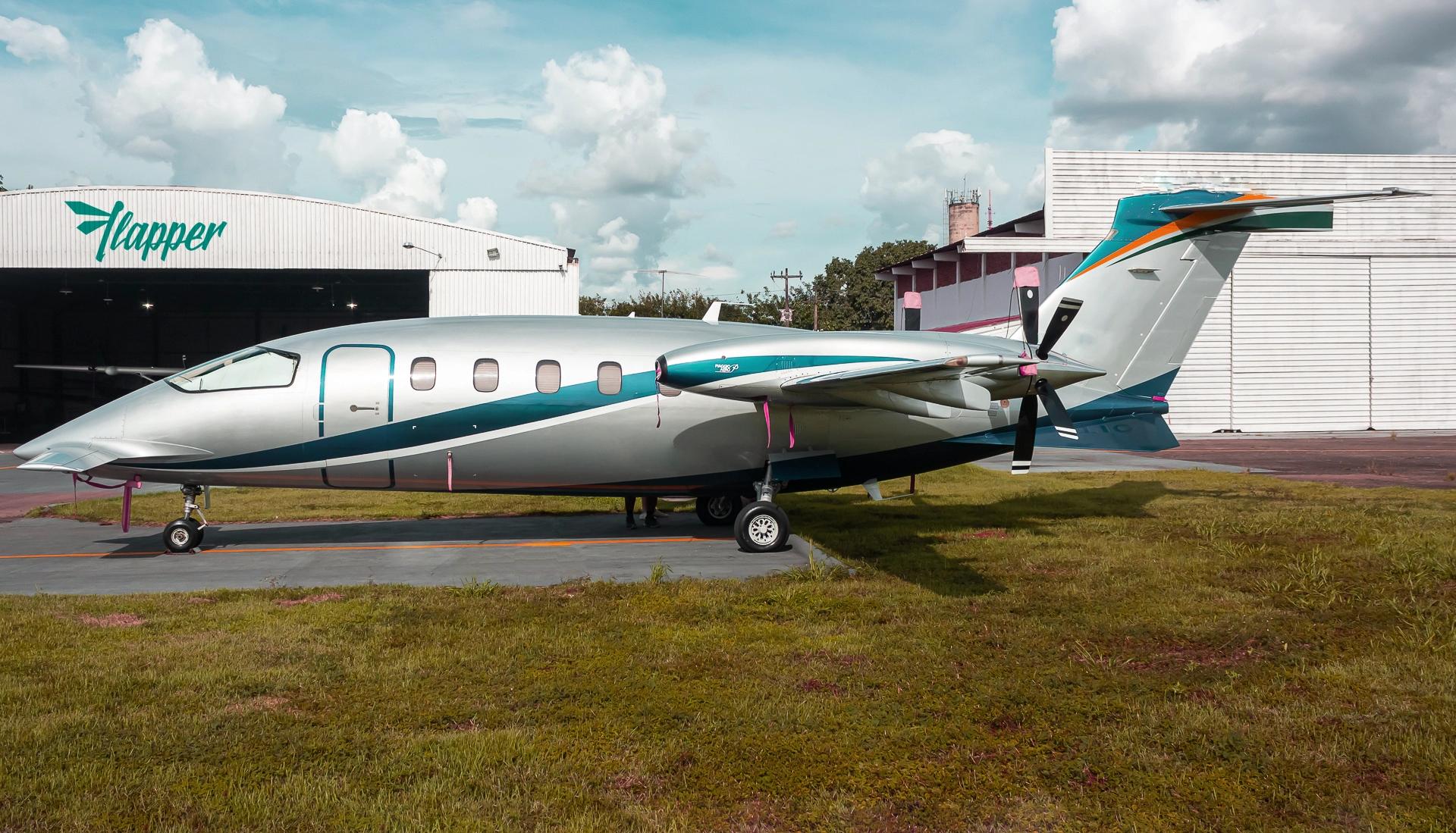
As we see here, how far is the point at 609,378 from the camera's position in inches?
520

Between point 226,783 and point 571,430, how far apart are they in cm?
804

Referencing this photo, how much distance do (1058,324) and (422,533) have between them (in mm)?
9905

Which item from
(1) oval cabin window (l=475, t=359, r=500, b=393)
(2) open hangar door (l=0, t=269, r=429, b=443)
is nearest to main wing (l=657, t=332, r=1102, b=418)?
(1) oval cabin window (l=475, t=359, r=500, b=393)

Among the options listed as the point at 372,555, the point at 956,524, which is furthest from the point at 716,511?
the point at 372,555

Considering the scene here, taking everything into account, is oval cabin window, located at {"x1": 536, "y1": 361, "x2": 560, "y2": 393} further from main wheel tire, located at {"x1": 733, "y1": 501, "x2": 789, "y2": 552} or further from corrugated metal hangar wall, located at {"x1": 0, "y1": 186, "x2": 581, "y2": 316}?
corrugated metal hangar wall, located at {"x1": 0, "y1": 186, "x2": 581, "y2": 316}

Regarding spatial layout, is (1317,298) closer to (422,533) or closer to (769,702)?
(422,533)

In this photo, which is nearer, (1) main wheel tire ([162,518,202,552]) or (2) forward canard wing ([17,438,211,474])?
(2) forward canard wing ([17,438,211,474])

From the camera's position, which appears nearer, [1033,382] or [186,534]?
[1033,382]

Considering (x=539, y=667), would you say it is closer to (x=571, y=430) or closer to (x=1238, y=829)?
(x=1238, y=829)

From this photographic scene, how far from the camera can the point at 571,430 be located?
1314 cm

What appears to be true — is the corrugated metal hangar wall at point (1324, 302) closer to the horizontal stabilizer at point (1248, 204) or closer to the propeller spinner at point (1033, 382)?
the horizontal stabilizer at point (1248, 204)

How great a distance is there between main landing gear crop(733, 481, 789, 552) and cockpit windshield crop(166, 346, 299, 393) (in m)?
6.41

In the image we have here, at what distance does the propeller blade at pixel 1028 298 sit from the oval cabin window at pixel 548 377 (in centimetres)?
607

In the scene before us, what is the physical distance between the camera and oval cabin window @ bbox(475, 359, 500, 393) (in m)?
13.0
